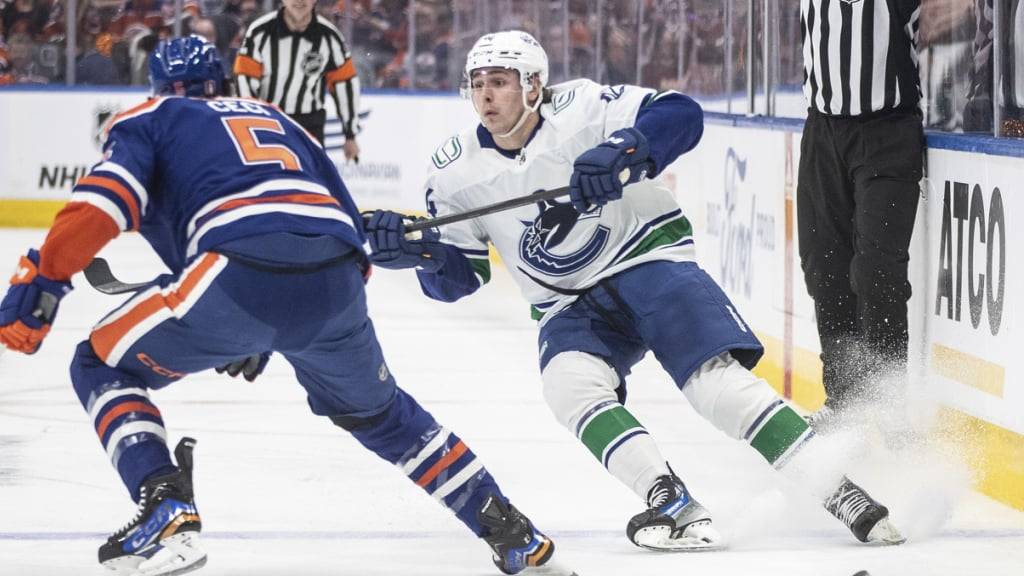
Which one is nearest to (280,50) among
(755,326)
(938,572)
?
(755,326)

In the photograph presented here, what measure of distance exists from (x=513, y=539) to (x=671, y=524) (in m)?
0.37

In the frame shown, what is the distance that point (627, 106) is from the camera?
11.5 feet

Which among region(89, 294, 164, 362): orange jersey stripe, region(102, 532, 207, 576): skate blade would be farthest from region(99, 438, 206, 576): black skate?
region(89, 294, 164, 362): orange jersey stripe

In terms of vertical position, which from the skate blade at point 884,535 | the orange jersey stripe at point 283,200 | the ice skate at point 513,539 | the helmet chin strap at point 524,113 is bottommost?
the skate blade at point 884,535

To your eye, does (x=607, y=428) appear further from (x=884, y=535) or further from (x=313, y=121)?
(x=313, y=121)

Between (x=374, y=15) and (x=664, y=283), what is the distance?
8402mm

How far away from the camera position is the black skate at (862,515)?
3.21 meters

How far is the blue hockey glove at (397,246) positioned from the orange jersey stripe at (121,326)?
636 mm

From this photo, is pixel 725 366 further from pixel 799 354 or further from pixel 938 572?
pixel 799 354

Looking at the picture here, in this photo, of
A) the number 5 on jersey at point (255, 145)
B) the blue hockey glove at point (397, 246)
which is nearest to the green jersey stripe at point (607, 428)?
the blue hockey glove at point (397, 246)

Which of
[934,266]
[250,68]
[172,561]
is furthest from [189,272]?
[250,68]

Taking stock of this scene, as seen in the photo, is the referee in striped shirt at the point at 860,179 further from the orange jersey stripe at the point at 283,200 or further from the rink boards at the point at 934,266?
the orange jersey stripe at the point at 283,200

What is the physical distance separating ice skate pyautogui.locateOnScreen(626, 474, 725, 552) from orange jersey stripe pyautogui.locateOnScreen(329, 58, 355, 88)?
210 inches

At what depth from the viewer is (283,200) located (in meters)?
2.76
